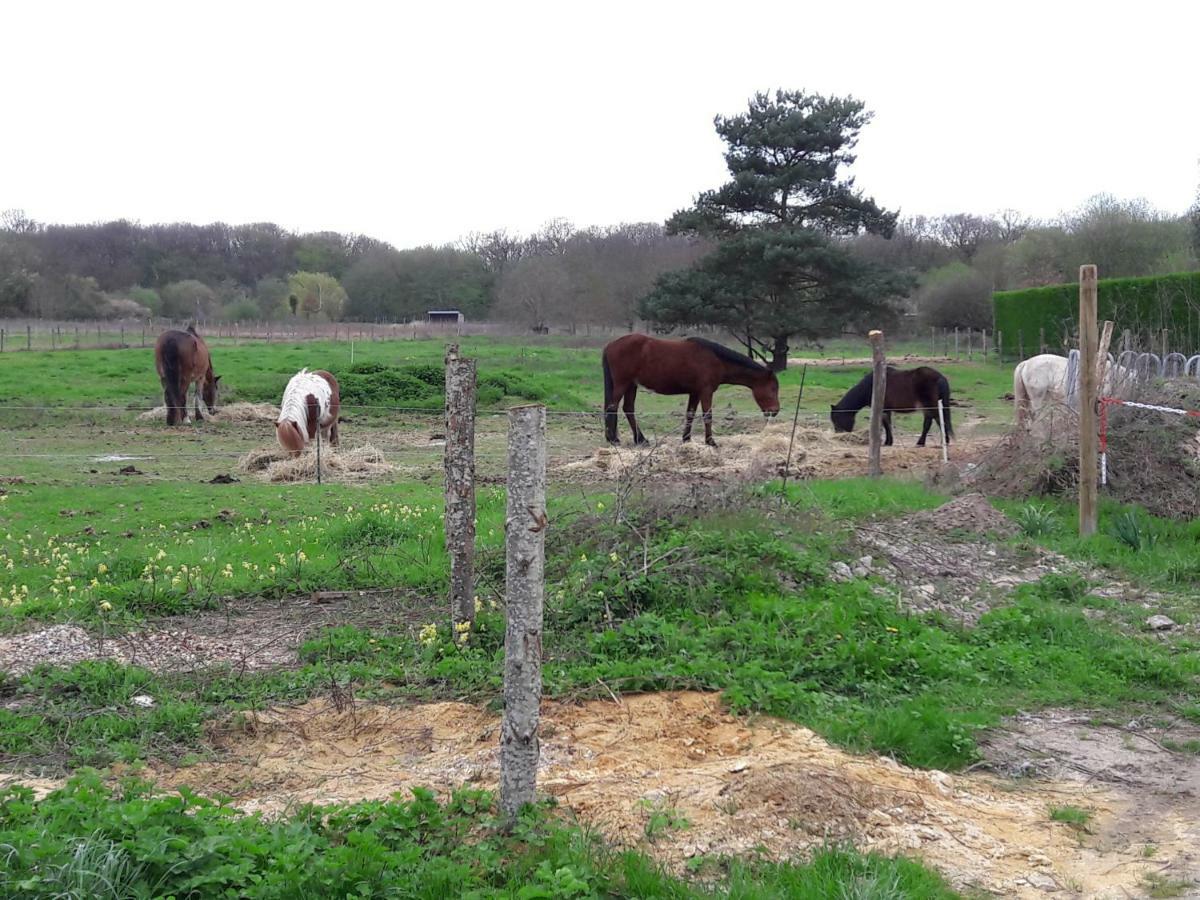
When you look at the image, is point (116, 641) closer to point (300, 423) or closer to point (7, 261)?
point (300, 423)

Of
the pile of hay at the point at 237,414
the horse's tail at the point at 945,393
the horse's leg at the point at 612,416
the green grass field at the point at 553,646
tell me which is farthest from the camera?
the pile of hay at the point at 237,414

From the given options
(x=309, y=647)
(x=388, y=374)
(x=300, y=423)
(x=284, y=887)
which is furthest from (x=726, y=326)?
(x=284, y=887)

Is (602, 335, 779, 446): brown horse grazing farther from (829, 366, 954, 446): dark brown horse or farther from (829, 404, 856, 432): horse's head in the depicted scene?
(829, 366, 954, 446): dark brown horse

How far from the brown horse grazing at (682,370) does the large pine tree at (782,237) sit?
13.5 metres

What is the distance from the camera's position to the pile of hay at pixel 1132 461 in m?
9.35

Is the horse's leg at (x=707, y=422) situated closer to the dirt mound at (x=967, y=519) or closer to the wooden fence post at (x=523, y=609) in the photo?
the dirt mound at (x=967, y=519)

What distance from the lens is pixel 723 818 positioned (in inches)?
150

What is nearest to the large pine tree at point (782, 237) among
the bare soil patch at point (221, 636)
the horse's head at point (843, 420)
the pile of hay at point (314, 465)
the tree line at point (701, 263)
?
the tree line at point (701, 263)

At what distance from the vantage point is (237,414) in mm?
19859

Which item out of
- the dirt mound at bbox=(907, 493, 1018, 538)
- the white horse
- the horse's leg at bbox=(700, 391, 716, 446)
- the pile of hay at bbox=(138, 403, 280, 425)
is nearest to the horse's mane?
the horse's leg at bbox=(700, 391, 716, 446)

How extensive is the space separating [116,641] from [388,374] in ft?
56.8

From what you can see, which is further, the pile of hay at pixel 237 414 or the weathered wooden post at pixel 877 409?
the pile of hay at pixel 237 414

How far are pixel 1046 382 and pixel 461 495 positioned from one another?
1099 centimetres

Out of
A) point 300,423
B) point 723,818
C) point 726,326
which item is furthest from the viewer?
point 726,326
